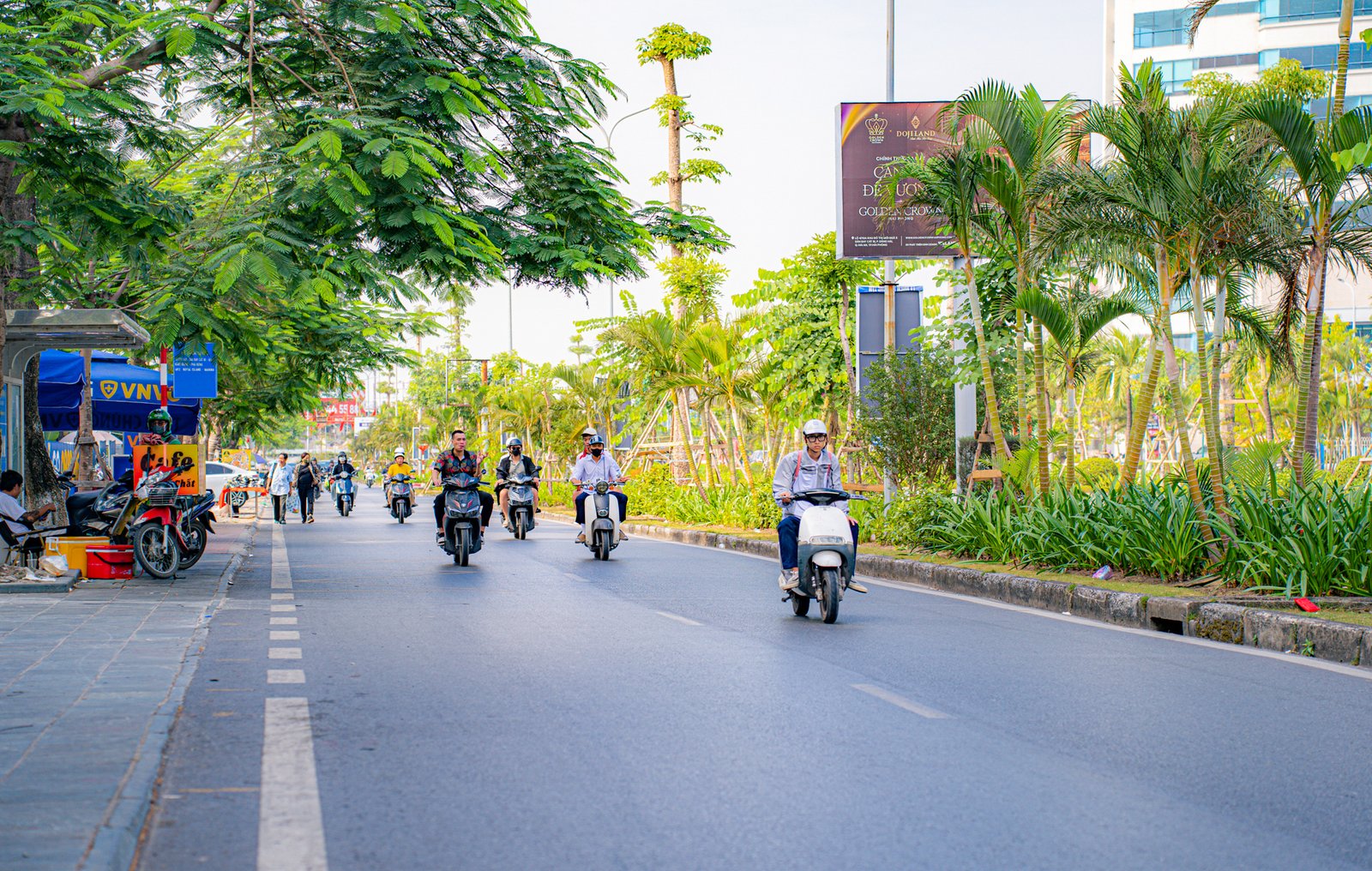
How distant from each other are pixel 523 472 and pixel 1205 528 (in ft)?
44.3

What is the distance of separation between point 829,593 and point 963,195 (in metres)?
6.91

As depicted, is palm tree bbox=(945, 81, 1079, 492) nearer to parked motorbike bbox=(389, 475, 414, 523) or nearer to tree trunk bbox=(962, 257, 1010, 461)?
tree trunk bbox=(962, 257, 1010, 461)

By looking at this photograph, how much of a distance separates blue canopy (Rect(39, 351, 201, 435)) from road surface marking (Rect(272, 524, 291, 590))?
2983 mm

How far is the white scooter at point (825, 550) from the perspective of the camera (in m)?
11.3

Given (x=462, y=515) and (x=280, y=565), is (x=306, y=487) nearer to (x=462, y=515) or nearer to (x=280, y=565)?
(x=280, y=565)

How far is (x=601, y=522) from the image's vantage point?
63.5 feet

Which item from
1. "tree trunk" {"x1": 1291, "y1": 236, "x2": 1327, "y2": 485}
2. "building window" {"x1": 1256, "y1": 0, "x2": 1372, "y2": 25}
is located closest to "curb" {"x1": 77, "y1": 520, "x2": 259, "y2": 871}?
"tree trunk" {"x1": 1291, "y1": 236, "x2": 1327, "y2": 485}

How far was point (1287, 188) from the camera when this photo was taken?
1330 centimetres

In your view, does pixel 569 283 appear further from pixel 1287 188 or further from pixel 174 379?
pixel 174 379

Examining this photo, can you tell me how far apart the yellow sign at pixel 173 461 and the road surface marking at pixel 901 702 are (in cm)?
1002

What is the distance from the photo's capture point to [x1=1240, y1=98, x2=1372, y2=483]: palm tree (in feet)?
40.1

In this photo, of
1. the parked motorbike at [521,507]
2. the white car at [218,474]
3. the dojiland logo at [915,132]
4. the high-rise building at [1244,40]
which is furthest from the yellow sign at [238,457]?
the dojiland logo at [915,132]

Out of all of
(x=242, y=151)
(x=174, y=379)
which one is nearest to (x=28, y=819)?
(x=242, y=151)

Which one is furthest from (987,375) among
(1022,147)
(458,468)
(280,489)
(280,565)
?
(280,489)
